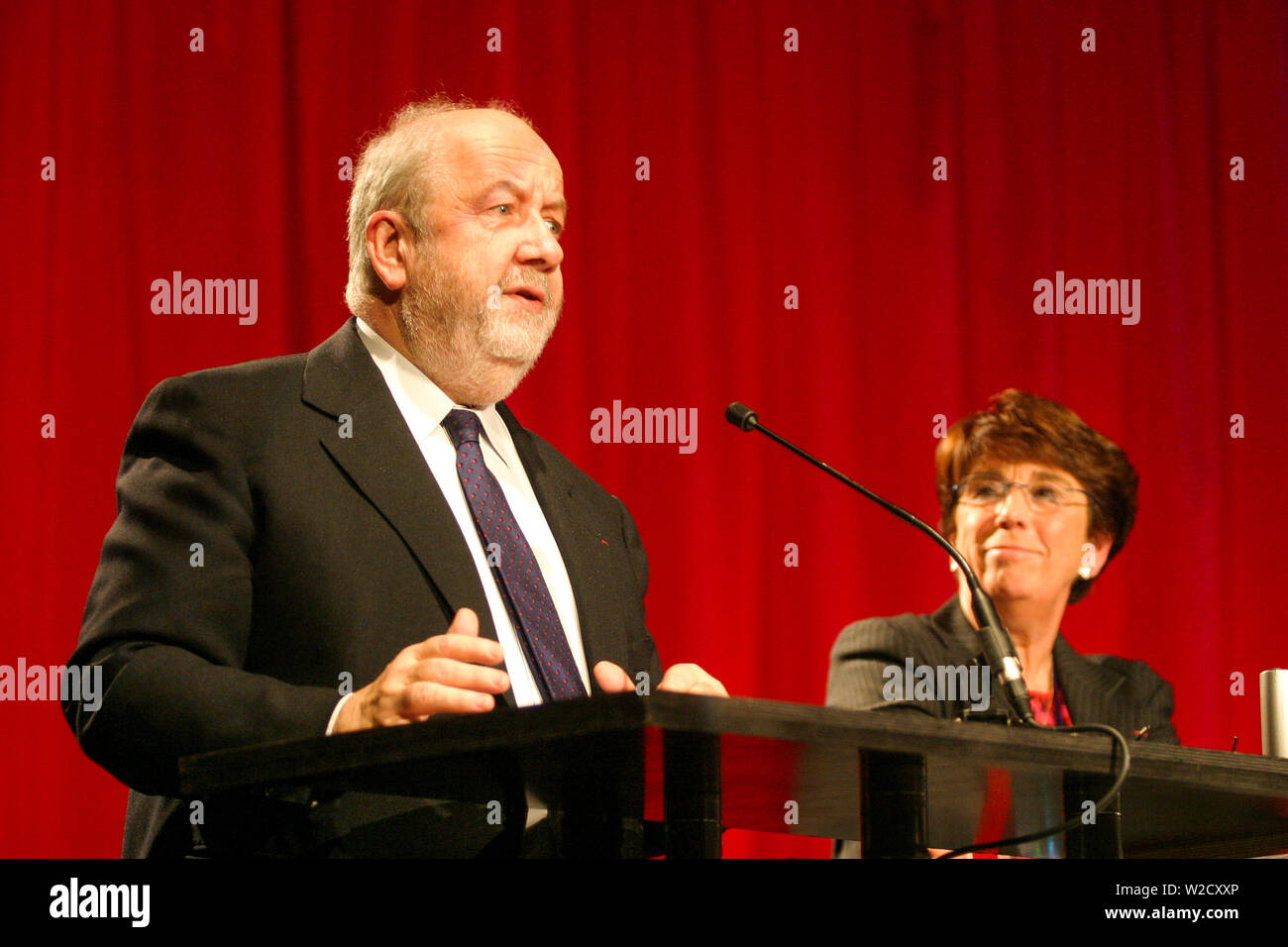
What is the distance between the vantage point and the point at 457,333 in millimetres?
2041

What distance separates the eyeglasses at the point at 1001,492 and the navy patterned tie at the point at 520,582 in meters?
1.43

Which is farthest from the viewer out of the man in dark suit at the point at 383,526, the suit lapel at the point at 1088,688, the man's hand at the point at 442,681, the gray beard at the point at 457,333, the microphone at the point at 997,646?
the suit lapel at the point at 1088,688

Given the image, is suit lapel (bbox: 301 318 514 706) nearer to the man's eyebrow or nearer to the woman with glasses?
the man's eyebrow

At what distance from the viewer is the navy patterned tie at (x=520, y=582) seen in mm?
1696

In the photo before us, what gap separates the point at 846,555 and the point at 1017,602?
0.61 meters

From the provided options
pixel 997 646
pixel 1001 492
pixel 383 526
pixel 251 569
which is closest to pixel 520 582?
pixel 383 526

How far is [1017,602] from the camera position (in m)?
2.93

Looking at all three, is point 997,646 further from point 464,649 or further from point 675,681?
point 464,649

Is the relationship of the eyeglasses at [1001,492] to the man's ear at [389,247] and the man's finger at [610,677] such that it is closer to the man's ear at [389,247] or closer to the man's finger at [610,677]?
the man's ear at [389,247]

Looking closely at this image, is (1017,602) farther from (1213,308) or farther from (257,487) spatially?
(257,487)

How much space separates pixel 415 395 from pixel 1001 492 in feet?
4.91

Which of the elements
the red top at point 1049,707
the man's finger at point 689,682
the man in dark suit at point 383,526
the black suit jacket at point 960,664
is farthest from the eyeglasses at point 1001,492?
the man's finger at point 689,682

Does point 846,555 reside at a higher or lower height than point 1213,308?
lower

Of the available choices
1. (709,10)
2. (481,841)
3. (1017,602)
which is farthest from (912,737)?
(709,10)
